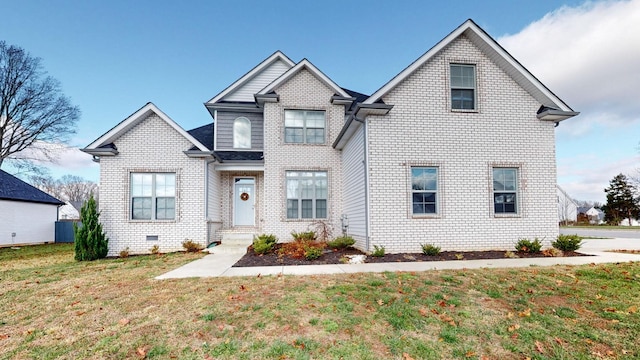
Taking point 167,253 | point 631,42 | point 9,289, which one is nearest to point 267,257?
point 167,253

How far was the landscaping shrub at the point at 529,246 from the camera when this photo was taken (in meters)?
8.88

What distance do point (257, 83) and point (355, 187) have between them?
7.11 meters

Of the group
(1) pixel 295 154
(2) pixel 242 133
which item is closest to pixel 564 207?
(1) pixel 295 154

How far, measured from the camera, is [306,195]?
12086 mm

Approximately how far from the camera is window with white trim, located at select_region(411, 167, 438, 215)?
9.14 meters

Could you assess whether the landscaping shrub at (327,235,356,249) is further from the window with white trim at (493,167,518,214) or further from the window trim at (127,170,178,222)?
the window trim at (127,170,178,222)

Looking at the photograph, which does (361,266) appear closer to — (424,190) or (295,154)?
(424,190)

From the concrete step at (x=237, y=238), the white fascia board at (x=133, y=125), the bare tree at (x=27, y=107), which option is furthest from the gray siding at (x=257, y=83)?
the bare tree at (x=27, y=107)

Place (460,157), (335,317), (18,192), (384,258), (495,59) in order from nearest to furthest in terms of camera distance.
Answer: (335,317), (384,258), (460,157), (495,59), (18,192)

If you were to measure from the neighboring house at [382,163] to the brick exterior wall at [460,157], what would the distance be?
31 mm

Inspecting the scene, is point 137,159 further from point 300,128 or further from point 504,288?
point 504,288

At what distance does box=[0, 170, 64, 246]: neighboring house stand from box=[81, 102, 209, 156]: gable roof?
10964 millimetres

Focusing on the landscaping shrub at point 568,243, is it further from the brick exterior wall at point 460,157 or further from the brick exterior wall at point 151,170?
the brick exterior wall at point 151,170

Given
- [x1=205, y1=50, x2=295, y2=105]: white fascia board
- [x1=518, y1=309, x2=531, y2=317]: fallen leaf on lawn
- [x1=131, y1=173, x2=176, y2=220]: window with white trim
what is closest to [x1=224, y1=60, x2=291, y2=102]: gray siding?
[x1=205, y1=50, x2=295, y2=105]: white fascia board
